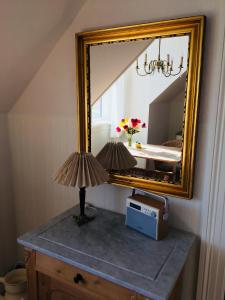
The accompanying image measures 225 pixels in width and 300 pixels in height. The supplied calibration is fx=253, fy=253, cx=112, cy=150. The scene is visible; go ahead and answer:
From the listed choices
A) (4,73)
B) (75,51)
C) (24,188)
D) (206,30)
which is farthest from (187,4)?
(24,188)

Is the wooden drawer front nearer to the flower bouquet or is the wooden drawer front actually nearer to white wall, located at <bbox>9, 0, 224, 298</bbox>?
white wall, located at <bbox>9, 0, 224, 298</bbox>

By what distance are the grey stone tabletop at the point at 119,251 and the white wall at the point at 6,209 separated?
0.74 metres

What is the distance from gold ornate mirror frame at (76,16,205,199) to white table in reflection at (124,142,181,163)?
0.17 feet

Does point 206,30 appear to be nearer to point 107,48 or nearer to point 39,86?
point 107,48

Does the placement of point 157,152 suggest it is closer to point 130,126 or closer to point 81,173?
point 130,126

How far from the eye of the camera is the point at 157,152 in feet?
4.22

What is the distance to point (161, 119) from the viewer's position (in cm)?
124

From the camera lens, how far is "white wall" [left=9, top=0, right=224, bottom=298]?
1.09 m

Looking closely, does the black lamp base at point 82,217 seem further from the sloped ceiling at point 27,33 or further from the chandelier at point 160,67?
the sloped ceiling at point 27,33

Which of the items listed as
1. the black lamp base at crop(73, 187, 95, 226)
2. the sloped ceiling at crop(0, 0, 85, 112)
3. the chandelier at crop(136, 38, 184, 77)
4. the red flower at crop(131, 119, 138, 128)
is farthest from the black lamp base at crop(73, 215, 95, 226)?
the sloped ceiling at crop(0, 0, 85, 112)

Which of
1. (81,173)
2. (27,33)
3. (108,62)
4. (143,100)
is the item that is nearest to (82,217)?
(81,173)

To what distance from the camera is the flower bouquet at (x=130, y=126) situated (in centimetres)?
131

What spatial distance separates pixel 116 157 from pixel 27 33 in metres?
0.79

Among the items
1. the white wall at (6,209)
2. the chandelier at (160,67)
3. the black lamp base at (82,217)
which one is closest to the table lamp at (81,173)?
the black lamp base at (82,217)
